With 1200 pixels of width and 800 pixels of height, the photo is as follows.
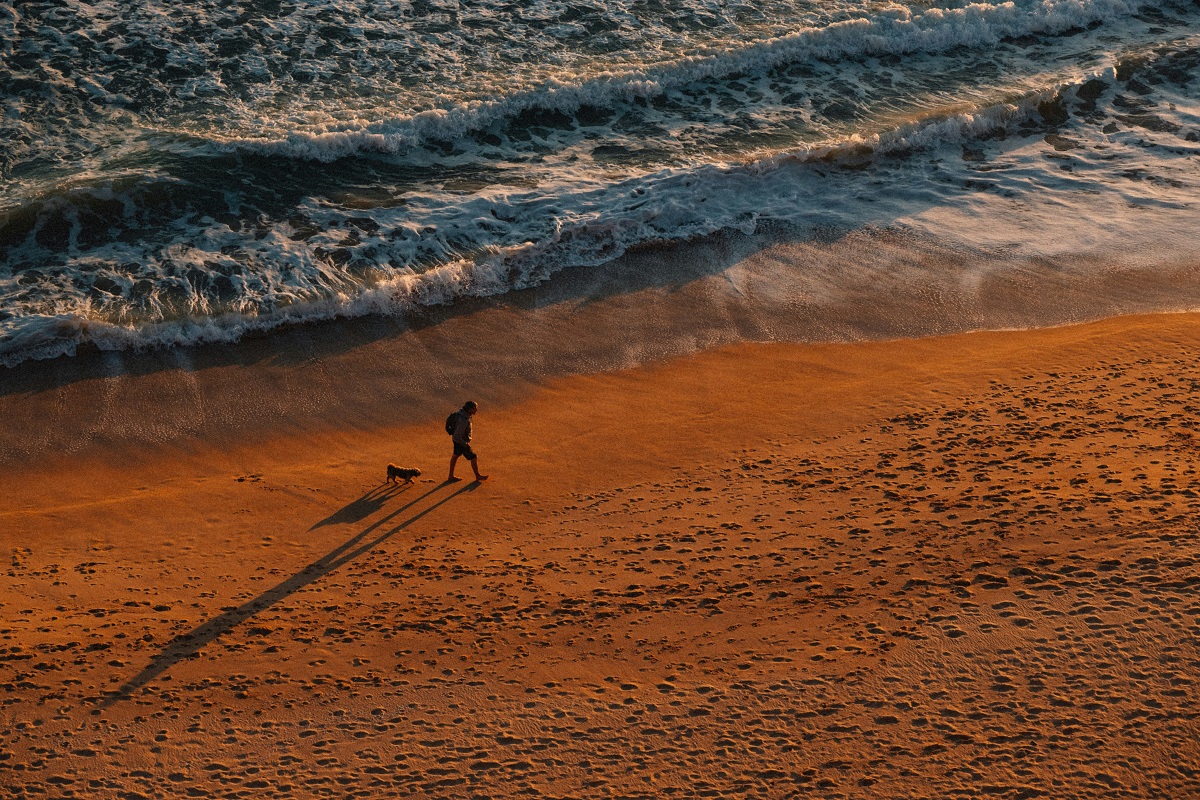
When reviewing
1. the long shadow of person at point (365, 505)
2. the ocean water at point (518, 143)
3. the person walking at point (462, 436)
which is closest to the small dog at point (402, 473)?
the long shadow of person at point (365, 505)

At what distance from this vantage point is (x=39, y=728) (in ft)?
23.1

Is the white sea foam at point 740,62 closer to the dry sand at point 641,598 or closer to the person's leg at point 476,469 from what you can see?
the dry sand at point 641,598

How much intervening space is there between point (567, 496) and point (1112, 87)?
13.3 metres

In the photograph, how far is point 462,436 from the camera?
9.65 meters

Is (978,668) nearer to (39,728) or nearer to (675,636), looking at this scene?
(675,636)

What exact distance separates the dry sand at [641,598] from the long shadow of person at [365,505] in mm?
29

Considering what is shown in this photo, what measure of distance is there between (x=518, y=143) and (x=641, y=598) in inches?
370

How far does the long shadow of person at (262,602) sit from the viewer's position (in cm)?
749

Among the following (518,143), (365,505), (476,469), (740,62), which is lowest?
(365,505)

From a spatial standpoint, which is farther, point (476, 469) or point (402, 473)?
point (476, 469)

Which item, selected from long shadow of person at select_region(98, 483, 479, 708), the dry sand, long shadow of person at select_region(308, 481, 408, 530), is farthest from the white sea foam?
long shadow of person at select_region(98, 483, 479, 708)

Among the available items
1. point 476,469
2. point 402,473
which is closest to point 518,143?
point 476,469

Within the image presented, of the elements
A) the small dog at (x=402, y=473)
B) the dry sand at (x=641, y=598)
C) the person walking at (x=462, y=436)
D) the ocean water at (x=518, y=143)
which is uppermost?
the ocean water at (x=518, y=143)

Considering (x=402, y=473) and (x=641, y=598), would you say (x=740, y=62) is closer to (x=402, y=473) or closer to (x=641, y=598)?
(x=402, y=473)
